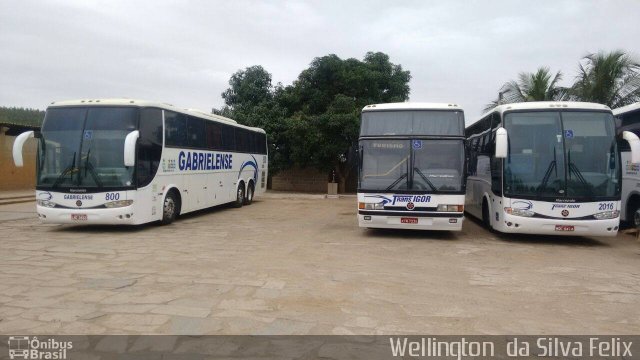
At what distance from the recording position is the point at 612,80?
18.4 meters

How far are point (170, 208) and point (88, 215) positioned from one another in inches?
95.4

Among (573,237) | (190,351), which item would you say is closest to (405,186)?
(573,237)

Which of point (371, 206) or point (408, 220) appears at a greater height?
point (371, 206)

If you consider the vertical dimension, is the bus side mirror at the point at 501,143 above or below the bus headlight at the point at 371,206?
above


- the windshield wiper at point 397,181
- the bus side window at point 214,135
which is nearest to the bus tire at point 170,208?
the bus side window at point 214,135

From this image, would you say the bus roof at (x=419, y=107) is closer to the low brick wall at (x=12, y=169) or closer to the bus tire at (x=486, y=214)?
the bus tire at (x=486, y=214)

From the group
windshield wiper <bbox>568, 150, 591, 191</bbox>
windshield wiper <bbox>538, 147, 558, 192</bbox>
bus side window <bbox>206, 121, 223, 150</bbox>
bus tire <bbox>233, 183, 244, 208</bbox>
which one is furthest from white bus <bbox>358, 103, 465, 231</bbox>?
bus tire <bbox>233, 183, 244, 208</bbox>

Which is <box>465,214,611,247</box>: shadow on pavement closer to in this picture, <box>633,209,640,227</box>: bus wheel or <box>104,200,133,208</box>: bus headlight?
<box>633,209,640,227</box>: bus wheel

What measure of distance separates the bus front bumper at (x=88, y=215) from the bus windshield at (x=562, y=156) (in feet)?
27.3

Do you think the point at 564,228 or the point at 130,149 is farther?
the point at 130,149

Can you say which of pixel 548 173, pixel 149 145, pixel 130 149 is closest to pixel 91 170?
pixel 130 149

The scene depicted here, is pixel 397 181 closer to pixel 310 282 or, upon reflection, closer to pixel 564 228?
pixel 564 228

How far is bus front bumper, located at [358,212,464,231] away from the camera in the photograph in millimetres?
10570

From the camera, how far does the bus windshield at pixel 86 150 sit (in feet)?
36.0
